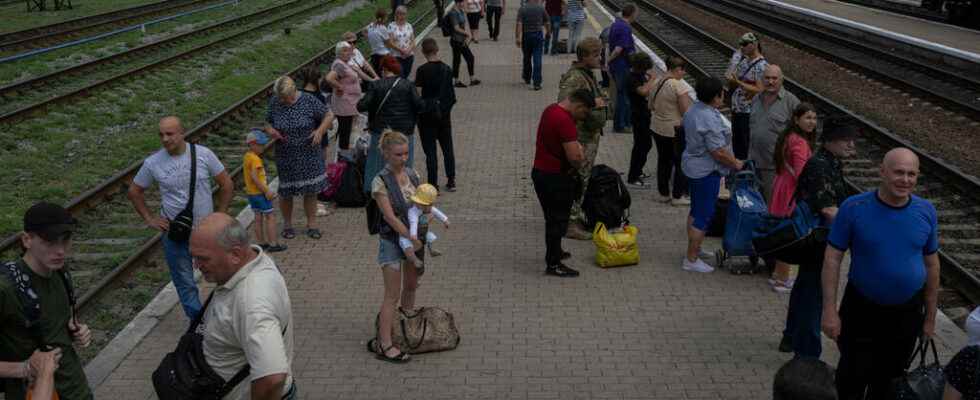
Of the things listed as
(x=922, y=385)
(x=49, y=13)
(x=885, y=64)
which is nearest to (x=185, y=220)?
(x=922, y=385)

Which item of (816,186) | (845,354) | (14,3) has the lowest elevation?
(14,3)

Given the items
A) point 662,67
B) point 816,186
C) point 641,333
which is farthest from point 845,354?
point 662,67

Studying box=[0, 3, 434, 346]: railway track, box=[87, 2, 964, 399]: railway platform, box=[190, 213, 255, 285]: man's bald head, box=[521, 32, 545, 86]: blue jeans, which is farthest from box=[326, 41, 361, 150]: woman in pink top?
box=[190, 213, 255, 285]: man's bald head

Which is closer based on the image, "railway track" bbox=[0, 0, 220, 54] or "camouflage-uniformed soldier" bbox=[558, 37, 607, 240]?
"camouflage-uniformed soldier" bbox=[558, 37, 607, 240]

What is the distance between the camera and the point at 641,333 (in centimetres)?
705

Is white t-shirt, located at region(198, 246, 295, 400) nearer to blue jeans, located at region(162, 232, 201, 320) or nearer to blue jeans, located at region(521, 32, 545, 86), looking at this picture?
blue jeans, located at region(162, 232, 201, 320)

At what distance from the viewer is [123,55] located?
21250 millimetres

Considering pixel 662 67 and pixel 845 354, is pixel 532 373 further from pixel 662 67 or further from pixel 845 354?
pixel 662 67

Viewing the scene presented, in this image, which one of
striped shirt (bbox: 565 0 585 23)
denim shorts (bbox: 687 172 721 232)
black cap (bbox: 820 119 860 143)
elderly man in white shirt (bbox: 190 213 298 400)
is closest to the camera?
elderly man in white shirt (bbox: 190 213 298 400)

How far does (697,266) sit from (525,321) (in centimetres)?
188

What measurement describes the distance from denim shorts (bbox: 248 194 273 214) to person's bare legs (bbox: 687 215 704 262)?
12.2 feet

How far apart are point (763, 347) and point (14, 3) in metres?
35.6

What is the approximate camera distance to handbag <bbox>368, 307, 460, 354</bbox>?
667 cm

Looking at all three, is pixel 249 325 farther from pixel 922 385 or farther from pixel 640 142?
pixel 640 142
